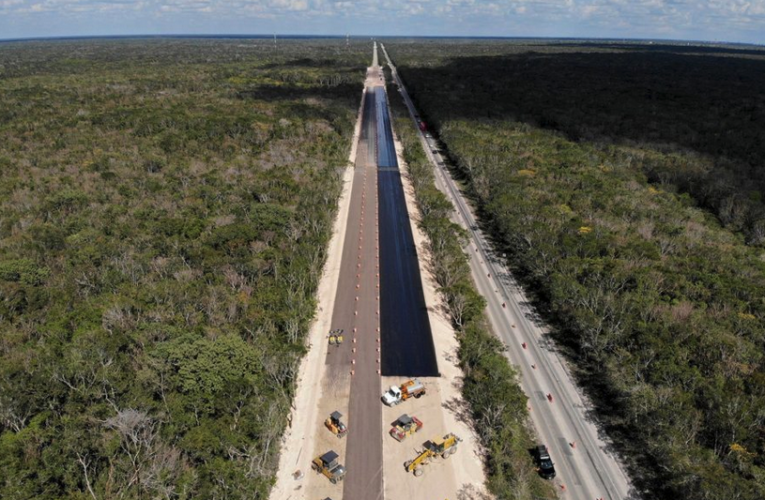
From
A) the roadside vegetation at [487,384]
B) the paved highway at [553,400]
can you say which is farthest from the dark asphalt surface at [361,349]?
the paved highway at [553,400]

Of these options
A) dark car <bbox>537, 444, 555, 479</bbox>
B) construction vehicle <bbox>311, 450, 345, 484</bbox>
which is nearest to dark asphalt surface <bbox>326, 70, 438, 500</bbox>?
construction vehicle <bbox>311, 450, 345, 484</bbox>

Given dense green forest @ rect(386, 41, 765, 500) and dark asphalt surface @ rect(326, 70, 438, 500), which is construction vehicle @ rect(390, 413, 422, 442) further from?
dense green forest @ rect(386, 41, 765, 500)

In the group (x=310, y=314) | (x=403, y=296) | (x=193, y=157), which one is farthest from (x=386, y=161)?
(x=310, y=314)

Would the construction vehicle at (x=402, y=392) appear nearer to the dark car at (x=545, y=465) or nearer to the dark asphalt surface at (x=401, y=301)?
the dark asphalt surface at (x=401, y=301)

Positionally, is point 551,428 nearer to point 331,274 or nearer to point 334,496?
point 334,496

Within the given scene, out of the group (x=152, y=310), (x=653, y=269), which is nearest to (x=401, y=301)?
(x=152, y=310)

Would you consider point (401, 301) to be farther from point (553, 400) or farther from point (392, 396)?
point (553, 400)
